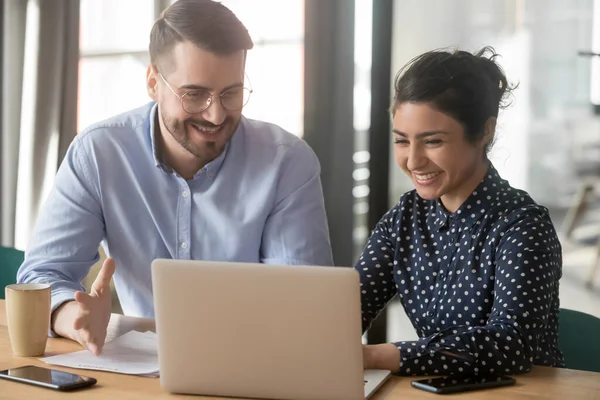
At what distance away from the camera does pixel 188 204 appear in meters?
2.04

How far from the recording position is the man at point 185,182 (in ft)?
6.42

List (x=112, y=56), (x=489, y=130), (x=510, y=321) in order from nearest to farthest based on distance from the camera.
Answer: (x=510, y=321) → (x=489, y=130) → (x=112, y=56)

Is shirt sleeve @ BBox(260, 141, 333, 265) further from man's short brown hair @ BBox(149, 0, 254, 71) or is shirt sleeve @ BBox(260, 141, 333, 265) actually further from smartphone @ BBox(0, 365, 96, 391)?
smartphone @ BBox(0, 365, 96, 391)

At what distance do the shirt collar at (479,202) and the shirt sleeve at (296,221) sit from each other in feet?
1.25

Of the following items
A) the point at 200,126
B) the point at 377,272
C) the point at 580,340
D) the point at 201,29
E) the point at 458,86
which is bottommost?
the point at 580,340

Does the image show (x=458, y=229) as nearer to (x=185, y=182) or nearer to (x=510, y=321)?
(x=510, y=321)

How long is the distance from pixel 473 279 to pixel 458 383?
1.19 feet

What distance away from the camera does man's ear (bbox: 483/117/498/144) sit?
69.7 inches

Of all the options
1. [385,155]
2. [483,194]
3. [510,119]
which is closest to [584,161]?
[510,119]

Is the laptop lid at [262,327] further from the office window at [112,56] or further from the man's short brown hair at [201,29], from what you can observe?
the office window at [112,56]

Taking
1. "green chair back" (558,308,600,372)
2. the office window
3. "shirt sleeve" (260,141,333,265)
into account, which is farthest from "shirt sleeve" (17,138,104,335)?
the office window

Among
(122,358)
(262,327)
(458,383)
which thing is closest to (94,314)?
(122,358)

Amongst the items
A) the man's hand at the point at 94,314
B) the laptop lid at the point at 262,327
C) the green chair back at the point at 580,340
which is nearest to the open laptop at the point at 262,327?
the laptop lid at the point at 262,327

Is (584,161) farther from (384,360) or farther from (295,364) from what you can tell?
(295,364)
